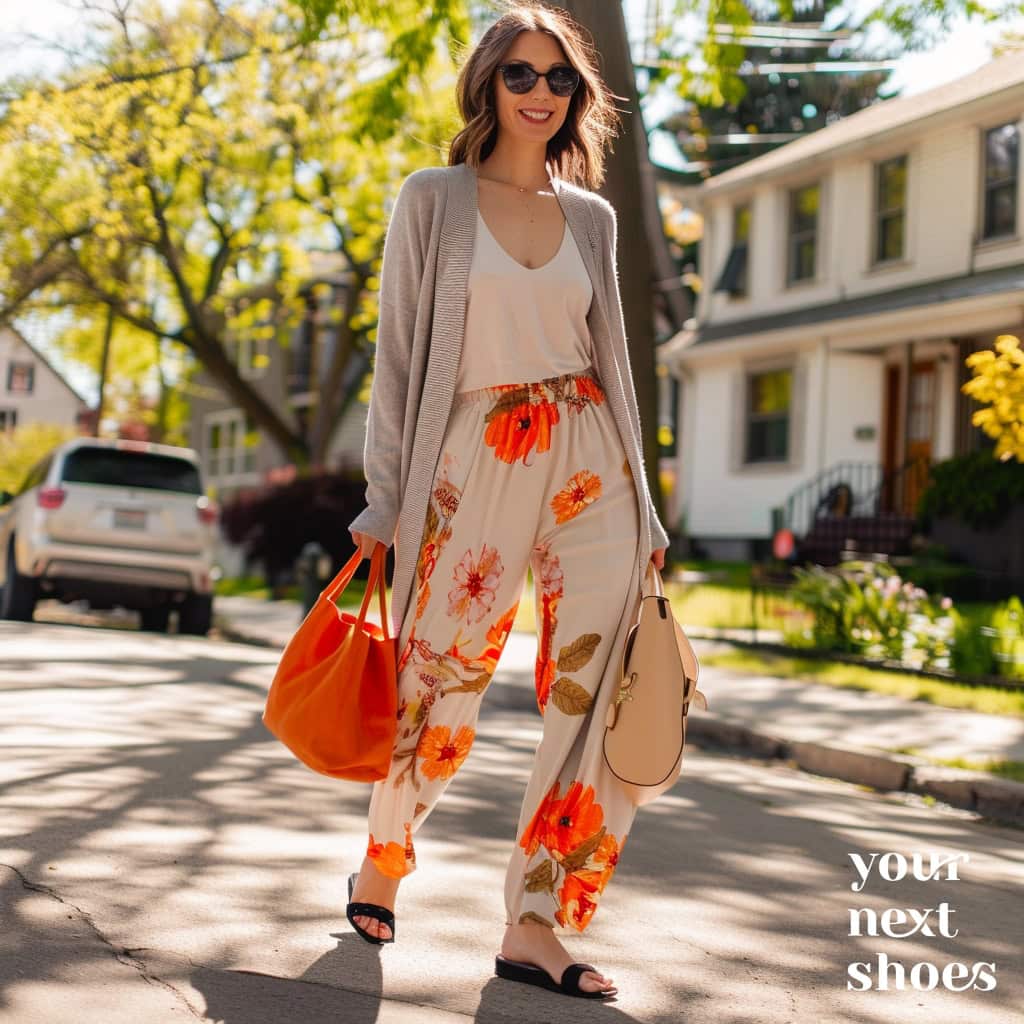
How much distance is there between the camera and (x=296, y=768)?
21.6 ft

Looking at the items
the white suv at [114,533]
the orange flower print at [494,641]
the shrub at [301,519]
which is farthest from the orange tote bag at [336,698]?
the shrub at [301,519]

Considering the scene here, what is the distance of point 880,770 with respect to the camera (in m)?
7.59

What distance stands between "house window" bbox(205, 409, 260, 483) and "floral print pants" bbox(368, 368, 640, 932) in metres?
40.8

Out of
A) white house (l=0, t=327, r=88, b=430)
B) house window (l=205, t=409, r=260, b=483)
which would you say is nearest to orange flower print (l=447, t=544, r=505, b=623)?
white house (l=0, t=327, r=88, b=430)

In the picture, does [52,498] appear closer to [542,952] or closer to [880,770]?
[880,770]

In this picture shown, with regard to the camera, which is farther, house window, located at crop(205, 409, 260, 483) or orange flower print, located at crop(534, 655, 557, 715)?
house window, located at crop(205, 409, 260, 483)

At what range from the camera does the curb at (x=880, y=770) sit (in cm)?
698

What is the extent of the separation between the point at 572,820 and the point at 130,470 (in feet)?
35.4

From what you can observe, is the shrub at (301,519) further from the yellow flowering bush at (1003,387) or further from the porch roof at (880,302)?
the yellow flowering bush at (1003,387)

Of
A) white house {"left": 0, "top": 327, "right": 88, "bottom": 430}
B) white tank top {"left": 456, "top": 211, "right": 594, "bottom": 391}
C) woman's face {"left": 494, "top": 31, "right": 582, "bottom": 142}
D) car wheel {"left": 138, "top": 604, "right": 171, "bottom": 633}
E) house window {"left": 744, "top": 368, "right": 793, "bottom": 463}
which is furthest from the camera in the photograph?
house window {"left": 744, "top": 368, "right": 793, "bottom": 463}

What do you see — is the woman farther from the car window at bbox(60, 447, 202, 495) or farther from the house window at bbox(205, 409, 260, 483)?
the house window at bbox(205, 409, 260, 483)

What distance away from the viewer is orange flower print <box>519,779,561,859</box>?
3.68 meters

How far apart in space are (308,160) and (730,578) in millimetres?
10229

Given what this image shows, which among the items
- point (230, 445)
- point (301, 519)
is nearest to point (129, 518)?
point (301, 519)
